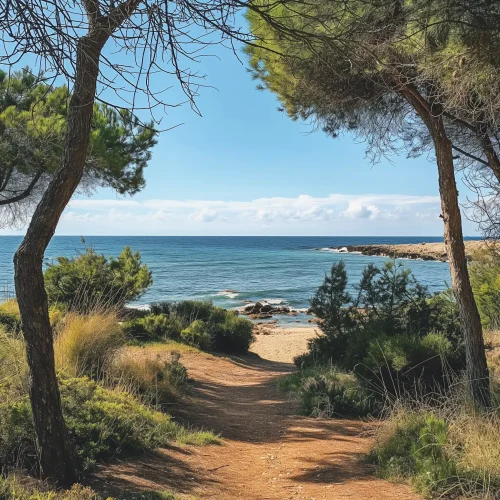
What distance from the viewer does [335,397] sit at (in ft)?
23.5

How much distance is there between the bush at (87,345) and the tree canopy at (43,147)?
3652 mm

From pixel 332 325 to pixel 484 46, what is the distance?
22.9 ft

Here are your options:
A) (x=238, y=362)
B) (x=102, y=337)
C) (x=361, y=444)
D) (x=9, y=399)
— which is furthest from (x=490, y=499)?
(x=238, y=362)

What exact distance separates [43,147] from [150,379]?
18.9 ft

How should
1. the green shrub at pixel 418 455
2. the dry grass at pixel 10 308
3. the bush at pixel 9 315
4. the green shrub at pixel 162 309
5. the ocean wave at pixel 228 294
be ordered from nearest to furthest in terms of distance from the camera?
the green shrub at pixel 418 455, the bush at pixel 9 315, the dry grass at pixel 10 308, the green shrub at pixel 162 309, the ocean wave at pixel 228 294

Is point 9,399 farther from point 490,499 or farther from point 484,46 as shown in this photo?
point 484,46

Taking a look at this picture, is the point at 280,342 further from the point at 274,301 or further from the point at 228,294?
the point at 228,294

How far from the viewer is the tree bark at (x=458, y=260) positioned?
19.5 ft

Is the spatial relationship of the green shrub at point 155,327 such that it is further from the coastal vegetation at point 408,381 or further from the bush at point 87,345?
the bush at point 87,345

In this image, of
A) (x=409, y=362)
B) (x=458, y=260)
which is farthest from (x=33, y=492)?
(x=409, y=362)

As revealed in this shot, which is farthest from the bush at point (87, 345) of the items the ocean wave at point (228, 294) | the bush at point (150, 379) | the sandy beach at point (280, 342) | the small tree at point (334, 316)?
the ocean wave at point (228, 294)

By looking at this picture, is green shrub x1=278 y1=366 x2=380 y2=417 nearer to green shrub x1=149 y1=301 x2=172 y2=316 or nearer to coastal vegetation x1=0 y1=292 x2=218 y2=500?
coastal vegetation x1=0 y1=292 x2=218 y2=500

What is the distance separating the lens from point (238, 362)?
13.6 meters

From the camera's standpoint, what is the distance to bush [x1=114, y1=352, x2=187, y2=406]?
646 centimetres
